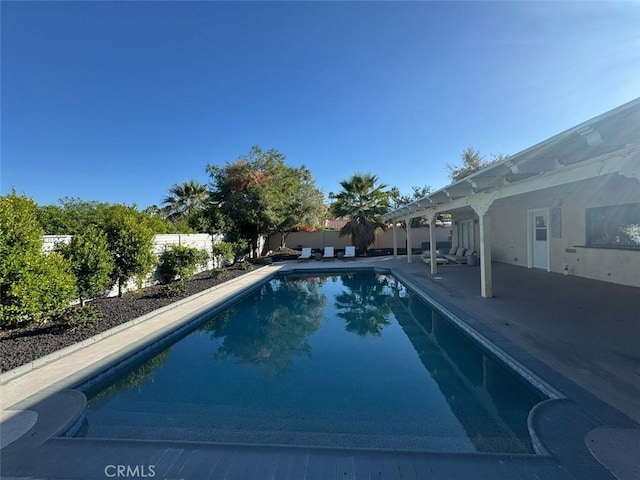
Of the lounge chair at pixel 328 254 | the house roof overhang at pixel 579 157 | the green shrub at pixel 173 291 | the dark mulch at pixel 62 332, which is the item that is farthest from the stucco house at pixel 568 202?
the green shrub at pixel 173 291

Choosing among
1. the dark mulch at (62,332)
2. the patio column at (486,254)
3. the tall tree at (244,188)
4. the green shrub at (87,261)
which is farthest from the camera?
the tall tree at (244,188)

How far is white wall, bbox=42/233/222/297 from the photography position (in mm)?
6666

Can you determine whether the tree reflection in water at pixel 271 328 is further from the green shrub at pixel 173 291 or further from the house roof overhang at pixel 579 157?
the house roof overhang at pixel 579 157

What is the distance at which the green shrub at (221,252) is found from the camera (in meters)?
14.7

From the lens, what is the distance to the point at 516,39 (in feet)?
23.5

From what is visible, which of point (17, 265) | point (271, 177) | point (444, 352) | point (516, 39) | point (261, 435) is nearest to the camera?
point (261, 435)

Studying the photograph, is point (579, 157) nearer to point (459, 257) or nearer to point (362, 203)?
point (459, 257)

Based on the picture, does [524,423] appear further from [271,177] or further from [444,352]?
[271,177]

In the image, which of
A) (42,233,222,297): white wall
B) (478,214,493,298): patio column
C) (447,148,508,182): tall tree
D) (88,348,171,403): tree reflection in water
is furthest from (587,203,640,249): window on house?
(447,148,508,182): tall tree

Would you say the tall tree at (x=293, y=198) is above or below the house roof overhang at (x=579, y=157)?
above

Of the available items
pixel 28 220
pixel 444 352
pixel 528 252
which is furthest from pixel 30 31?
pixel 528 252

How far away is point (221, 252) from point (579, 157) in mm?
13569

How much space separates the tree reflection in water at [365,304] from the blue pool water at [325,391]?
9cm

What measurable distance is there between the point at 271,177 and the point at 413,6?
11559 mm
